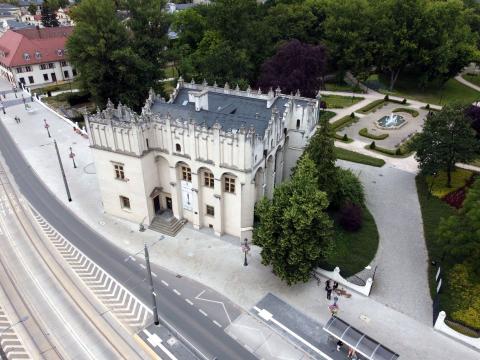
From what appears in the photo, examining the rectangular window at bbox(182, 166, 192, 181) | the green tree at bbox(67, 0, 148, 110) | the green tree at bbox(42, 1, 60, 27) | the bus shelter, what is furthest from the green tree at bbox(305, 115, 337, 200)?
the green tree at bbox(42, 1, 60, 27)

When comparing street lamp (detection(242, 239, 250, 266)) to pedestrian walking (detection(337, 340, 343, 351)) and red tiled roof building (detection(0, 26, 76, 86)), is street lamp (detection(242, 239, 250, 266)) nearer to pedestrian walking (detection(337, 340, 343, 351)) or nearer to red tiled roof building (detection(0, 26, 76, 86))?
pedestrian walking (detection(337, 340, 343, 351))

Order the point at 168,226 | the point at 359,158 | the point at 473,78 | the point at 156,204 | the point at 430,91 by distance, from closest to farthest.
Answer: the point at 168,226 < the point at 156,204 < the point at 359,158 < the point at 430,91 < the point at 473,78

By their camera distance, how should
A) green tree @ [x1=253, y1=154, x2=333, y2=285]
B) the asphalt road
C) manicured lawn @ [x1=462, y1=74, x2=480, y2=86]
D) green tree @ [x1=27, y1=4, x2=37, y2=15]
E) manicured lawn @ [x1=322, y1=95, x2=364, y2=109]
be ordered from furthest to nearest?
green tree @ [x1=27, y1=4, x2=37, y2=15] → manicured lawn @ [x1=462, y1=74, x2=480, y2=86] → manicured lawn @ [x1=322, y1=95, x2=364, y2=109] → green tree @ [x1=253, y1=154, x2=333, y2=285] → the asphalt road

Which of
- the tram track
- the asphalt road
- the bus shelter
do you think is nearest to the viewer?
the bus shelter

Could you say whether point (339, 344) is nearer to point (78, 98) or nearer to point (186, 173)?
point (186, 173)

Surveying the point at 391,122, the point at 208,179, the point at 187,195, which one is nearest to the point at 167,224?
the point at 187,195

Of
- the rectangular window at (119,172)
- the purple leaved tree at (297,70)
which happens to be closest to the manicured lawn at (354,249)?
the rectangular window at (119,172)

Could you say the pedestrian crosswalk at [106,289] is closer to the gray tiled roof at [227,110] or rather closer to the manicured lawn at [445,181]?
the gray tiled roof at [227,110]
